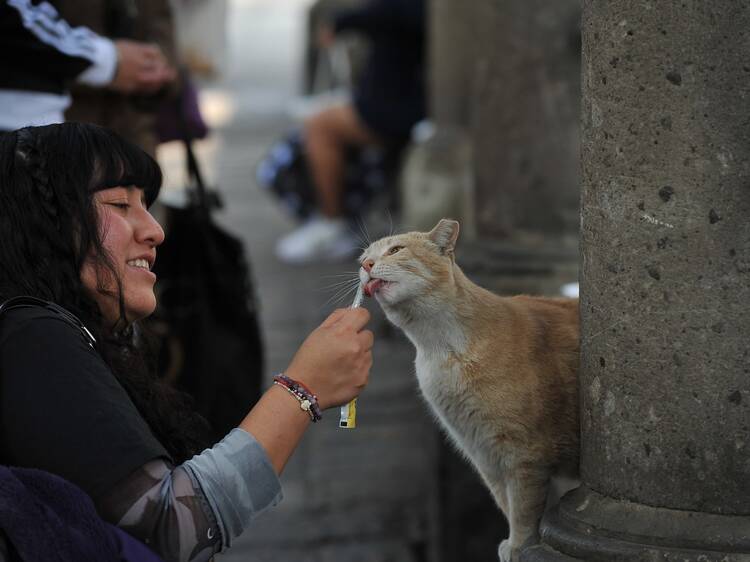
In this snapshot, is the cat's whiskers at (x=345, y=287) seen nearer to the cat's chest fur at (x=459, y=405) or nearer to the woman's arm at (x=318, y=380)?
the cat's chest fur at (x=459, y=405)

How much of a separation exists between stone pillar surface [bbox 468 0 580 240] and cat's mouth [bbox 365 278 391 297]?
7.67ft

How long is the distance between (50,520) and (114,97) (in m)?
2.07

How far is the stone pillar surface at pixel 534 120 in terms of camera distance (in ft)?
15.2

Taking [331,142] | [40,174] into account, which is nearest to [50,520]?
[40,174]

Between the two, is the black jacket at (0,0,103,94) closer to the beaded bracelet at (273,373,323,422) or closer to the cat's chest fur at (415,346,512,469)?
the cat's chest fur at (415,346,512,469)

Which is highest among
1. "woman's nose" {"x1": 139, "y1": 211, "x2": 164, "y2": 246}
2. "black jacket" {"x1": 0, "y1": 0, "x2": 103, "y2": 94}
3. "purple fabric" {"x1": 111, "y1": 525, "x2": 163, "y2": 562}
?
"black jacket" {"x1": 0, "y1": 0, "x2": 103, "y2": 94}

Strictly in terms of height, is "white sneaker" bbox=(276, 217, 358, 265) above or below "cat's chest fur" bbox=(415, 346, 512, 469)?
below

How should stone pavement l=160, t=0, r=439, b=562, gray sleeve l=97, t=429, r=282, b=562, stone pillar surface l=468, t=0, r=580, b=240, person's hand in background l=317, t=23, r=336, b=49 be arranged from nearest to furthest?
gray sleeve l=97, t=429, r=282, b=562 < stone pavement l=160, t=0, r=439, b=562 < stone pillar surface l=468, t=0, r=580, b=240 < person's hand in background l=317, t=23, r=336, b=49

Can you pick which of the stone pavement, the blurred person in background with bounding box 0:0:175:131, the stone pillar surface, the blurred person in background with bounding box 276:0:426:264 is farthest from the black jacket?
the blurred person in background with bounding box 276:0:426:264

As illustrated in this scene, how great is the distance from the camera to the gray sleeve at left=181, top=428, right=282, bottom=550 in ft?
6.15

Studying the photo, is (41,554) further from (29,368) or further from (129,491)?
(29,368)

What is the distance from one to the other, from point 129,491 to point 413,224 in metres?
5.01

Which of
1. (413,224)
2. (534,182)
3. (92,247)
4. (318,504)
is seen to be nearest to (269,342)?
(413,224)

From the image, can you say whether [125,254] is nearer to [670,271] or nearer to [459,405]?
[459,405]
